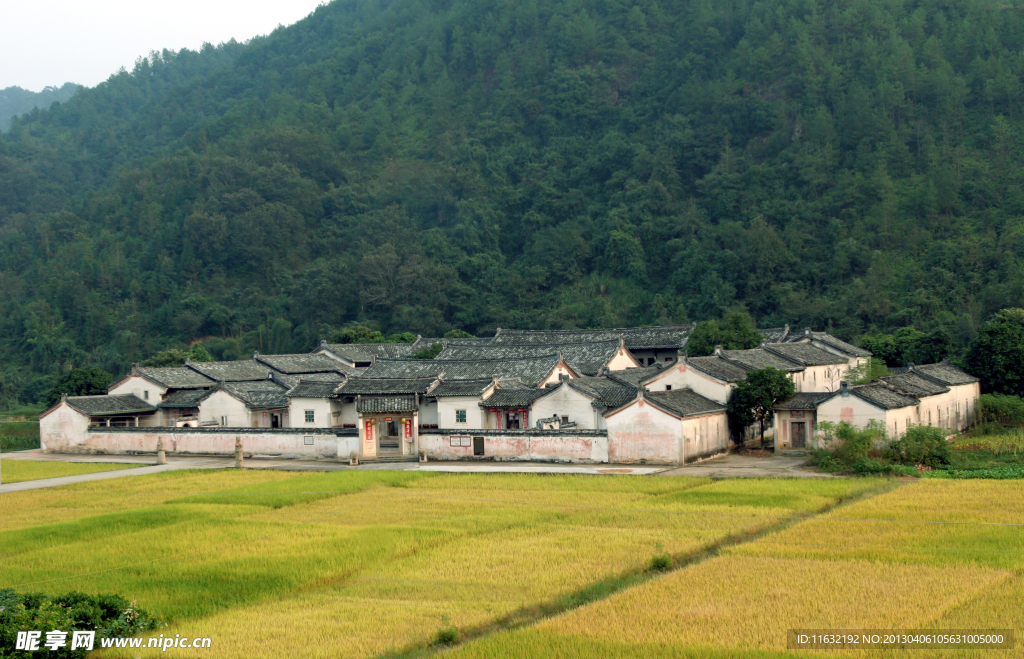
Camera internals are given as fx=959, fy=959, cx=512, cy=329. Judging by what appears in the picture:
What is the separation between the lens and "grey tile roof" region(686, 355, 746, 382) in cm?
3516

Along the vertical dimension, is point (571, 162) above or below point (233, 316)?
above

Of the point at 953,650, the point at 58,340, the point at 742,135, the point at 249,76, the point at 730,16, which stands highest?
the point at 249,76

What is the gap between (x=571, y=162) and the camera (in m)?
101

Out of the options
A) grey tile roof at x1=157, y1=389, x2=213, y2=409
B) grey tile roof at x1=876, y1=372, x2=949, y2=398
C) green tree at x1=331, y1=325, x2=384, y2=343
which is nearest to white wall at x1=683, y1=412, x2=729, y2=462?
grey tile roof at x1=876, y1=372, x2=949, y2=398

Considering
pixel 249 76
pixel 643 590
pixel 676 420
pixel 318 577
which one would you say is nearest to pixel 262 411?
pixel 676 420

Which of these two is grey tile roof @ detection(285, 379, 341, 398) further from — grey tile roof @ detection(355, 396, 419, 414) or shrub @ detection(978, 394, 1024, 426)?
shrub @ detection(978, 394, 1024, 426)

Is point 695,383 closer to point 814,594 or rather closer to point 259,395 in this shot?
point 259,395

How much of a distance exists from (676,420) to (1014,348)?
1613 centimetres

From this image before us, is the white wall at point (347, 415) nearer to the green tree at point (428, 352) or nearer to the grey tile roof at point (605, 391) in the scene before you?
the grey tile roof at point (605, 391)

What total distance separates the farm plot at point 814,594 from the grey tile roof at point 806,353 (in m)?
21.2

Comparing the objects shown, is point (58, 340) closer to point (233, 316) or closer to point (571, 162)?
point (233, 316)

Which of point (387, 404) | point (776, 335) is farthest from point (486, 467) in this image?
point (776, 335)

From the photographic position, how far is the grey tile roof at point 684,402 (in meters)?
31.7

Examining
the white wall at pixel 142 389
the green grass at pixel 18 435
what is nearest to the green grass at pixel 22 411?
the green grass at pixel 18 435
